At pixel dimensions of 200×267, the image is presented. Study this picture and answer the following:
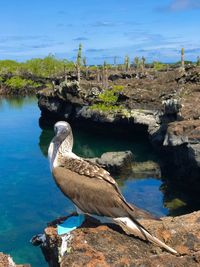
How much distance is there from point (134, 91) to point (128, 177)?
18.3m

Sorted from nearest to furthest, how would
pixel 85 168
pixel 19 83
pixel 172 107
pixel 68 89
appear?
pixel 85 168 → pixel 172 107 → pixel 68 89 → pixel 19 83

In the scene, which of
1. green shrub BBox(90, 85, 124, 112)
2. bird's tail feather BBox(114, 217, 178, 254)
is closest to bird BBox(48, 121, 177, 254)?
bird's tail feather BBox(114, 217, 178, 254)

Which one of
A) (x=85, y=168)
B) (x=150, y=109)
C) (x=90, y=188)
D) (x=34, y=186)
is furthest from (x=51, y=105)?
(x=90, y=188)

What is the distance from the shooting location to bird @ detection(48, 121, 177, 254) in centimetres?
730

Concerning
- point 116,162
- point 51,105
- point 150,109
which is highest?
point 150,109

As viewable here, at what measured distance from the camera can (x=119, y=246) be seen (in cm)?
694

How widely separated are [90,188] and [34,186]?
21.7 metres

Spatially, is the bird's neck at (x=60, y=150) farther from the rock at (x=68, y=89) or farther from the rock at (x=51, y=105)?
the rock at (x=51, y=105)

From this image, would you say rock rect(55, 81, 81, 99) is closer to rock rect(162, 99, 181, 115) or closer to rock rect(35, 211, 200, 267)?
rock rect(162, 99, 181, 115)

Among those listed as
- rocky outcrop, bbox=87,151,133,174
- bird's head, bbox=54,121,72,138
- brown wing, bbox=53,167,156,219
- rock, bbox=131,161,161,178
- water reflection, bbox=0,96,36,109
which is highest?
bird's head, bbox=54,121,72,138

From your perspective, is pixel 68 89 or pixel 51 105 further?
pixel 51 105

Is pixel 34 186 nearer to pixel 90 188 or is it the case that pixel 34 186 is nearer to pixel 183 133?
pixel 183 133

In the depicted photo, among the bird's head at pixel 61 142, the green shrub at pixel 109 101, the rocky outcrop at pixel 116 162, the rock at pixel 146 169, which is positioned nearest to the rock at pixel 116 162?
the rocky outcrop at pixel 116 162

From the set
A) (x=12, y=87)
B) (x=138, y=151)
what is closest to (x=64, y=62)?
(x=12, y=87)
